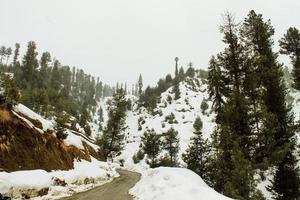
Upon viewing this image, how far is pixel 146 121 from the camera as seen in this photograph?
115 metres

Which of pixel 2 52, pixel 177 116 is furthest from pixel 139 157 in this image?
pixel 2 52

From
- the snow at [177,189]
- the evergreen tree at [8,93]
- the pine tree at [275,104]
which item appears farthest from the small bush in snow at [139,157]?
the evergreen tree at [8,93]

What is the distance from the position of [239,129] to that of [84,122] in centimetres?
8214

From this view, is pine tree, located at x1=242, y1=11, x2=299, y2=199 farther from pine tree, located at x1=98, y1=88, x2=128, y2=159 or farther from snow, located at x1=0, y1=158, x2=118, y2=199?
pine tree, located at x1=98, y1=88, x2=128, y2=159

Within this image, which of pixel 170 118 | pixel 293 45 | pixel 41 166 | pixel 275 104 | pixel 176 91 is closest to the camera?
pixel 41 166

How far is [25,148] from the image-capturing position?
17.7 metres

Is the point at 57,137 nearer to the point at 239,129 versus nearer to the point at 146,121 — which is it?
the point at 239,129

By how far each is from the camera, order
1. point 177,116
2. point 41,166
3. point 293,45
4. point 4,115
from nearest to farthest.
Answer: point 4,115 < point 41,166 < point 293,45 < point 177,116

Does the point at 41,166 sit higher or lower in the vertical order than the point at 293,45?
lower

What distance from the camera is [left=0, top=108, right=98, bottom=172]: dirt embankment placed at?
15841 millimetres

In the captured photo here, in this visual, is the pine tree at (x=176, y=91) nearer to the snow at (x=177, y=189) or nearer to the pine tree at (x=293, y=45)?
the pine tree at (x=293, y=45)

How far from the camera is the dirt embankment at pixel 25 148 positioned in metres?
15.8

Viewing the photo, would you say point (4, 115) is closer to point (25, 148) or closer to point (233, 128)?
point (25, 148)

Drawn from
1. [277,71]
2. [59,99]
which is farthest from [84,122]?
[277,71]
